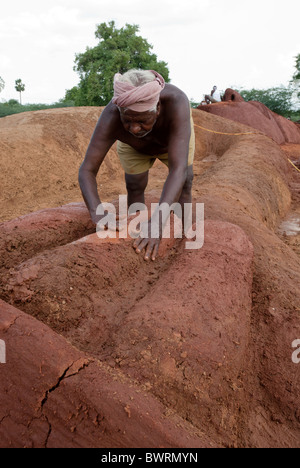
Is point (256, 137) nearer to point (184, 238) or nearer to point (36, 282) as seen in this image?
point (184, 238)

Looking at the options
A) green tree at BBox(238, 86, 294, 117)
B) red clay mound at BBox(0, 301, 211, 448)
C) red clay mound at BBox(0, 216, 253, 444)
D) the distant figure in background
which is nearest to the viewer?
red clay mound at BBox(0, 301, 211, 448)

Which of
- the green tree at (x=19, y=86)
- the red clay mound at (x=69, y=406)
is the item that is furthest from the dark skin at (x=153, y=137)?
the green tree at (x=19, y=86)

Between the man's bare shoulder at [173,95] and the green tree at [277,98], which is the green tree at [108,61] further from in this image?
the man's bare shoulder at [173,95]

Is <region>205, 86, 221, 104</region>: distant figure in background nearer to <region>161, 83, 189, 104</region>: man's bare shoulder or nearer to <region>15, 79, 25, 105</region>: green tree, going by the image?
<region>161, 83, 189, 104</region>: man's bare shoulder

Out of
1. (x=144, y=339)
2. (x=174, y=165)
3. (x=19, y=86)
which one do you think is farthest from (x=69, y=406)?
(x=19, y=86)

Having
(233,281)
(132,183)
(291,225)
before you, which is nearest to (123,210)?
(132,183)

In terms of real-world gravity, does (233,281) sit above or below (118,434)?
above

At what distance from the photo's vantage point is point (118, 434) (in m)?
1.14

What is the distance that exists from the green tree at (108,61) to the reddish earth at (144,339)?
467 inches

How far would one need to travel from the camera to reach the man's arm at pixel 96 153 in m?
2.24

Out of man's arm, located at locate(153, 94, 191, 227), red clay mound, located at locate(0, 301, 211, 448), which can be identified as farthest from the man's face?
red clay mound, located at locate(0, 301, 211, 448)

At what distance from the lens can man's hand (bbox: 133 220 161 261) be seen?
1.95 m

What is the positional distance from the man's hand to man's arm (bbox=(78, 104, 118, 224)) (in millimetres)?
380
